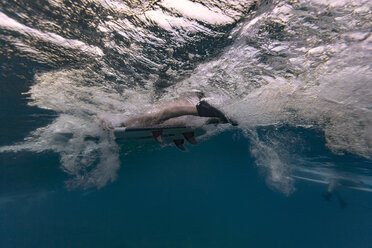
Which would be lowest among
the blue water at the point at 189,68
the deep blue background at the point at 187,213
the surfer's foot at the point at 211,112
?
the deep blue background at the point at 187,213

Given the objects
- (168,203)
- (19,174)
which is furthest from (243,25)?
(168,203)

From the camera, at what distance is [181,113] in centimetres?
720

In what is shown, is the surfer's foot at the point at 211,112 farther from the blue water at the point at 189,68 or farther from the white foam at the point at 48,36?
the white foam at the point at 48,36

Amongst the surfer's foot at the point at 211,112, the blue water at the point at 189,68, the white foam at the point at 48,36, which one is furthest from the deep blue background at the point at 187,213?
the white foam at the point at 48,36

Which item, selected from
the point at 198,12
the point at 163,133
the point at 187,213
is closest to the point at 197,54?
the point at 198,12

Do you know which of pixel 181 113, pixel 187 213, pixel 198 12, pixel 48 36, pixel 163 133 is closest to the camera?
pixel 198 12

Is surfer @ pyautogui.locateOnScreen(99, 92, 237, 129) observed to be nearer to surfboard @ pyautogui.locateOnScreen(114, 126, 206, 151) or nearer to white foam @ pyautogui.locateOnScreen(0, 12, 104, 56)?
surfboard @ pyautogui.locateOnScreen(114, 126, 206, 151)

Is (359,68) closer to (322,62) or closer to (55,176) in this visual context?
(322,62)

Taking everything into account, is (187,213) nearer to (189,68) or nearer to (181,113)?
(181,113)

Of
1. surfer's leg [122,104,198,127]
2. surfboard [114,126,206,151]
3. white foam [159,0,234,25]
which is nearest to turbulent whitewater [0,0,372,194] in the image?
white foam [159,0,234,25]

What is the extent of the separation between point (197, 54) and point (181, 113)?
7.51 feet

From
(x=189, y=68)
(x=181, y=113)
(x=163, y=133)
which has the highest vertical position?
(x=189, y=68)

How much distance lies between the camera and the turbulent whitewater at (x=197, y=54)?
4.25 m

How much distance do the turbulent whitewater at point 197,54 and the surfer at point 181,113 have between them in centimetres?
58
